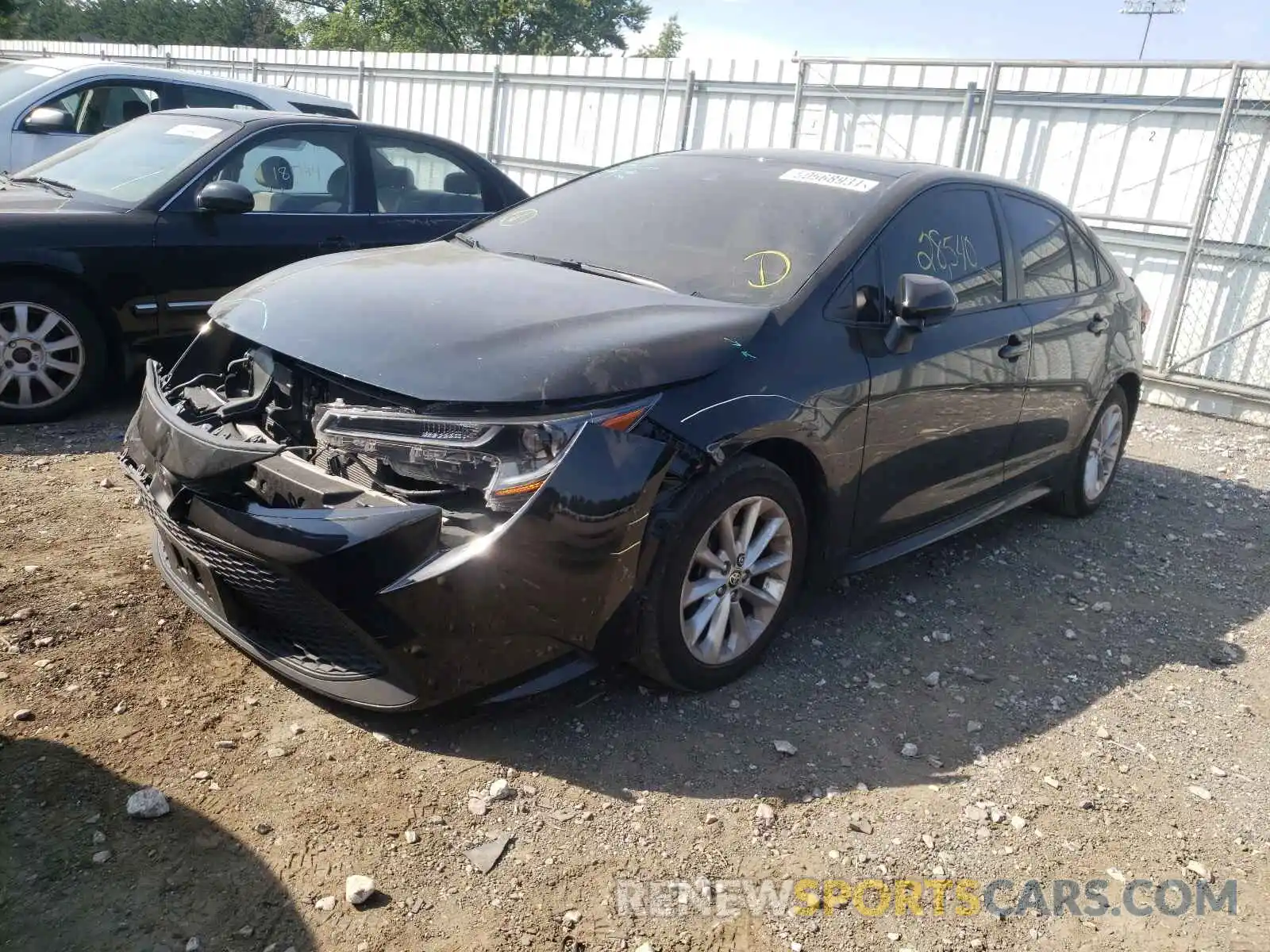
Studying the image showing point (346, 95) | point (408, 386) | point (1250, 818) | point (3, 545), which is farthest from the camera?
point (346, 95)

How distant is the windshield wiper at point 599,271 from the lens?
141 inches

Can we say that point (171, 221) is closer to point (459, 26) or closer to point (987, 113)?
point (987, 113)

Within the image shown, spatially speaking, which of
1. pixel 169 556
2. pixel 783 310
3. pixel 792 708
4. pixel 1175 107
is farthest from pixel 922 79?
pixel 169 556

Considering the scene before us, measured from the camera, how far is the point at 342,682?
9.06 feet

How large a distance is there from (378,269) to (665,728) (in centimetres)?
184

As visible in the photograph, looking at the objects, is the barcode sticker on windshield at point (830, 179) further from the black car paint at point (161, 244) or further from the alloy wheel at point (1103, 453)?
the black car paint at point (161, 244)

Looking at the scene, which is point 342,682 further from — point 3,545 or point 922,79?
point 922,79

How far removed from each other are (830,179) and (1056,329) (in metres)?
1.47

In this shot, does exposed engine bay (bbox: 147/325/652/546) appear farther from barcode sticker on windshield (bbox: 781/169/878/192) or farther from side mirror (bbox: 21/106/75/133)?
side mirror (bbox: 21/106/75/133)

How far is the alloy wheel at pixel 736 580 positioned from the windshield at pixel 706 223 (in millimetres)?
748

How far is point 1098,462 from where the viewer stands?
564 cm

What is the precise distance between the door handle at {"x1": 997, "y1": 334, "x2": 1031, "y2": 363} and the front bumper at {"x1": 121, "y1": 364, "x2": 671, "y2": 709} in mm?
2063

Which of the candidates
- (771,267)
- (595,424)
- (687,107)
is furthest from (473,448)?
(687,107)

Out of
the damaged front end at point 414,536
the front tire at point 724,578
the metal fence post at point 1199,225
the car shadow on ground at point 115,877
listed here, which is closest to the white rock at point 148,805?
the car shadow on ground at point 115,877
